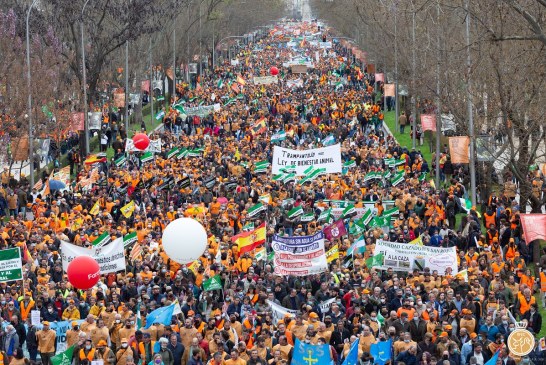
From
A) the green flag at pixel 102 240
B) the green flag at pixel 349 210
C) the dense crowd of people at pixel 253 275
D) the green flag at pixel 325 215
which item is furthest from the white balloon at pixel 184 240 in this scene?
the green flag at pixel 349 210

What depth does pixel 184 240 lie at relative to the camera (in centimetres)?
2362

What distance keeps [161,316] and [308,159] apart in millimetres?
15035

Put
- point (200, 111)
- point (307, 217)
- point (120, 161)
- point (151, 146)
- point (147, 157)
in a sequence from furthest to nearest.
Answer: point (200, 111) < point (151, 146) < point (120, 161) < point (147, 157) < point (307, 217)

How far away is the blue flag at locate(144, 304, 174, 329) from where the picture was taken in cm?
2194

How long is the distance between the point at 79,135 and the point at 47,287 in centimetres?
2814

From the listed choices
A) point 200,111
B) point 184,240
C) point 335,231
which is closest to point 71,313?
point 184,240

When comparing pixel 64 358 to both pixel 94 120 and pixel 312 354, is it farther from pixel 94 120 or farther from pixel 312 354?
pixel 94 120

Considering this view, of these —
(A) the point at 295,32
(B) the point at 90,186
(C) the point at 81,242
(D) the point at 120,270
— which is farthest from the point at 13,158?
(A) the point at 295,32

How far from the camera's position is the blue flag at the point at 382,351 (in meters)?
20.2

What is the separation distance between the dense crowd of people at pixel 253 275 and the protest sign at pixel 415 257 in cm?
25

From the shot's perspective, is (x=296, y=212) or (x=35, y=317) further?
(x=296, y=212)

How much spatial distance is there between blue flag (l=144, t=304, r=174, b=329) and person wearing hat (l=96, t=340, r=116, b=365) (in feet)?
4.01

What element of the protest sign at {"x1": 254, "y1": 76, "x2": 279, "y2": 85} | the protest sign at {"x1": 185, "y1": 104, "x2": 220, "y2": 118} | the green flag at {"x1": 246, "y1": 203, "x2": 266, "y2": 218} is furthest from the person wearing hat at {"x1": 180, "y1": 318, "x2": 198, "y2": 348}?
the protest sign at {"x1": 254, "y1": 76, "x2": 279, "y2": 85}

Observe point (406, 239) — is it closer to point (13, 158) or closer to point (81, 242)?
point (81, 242)
